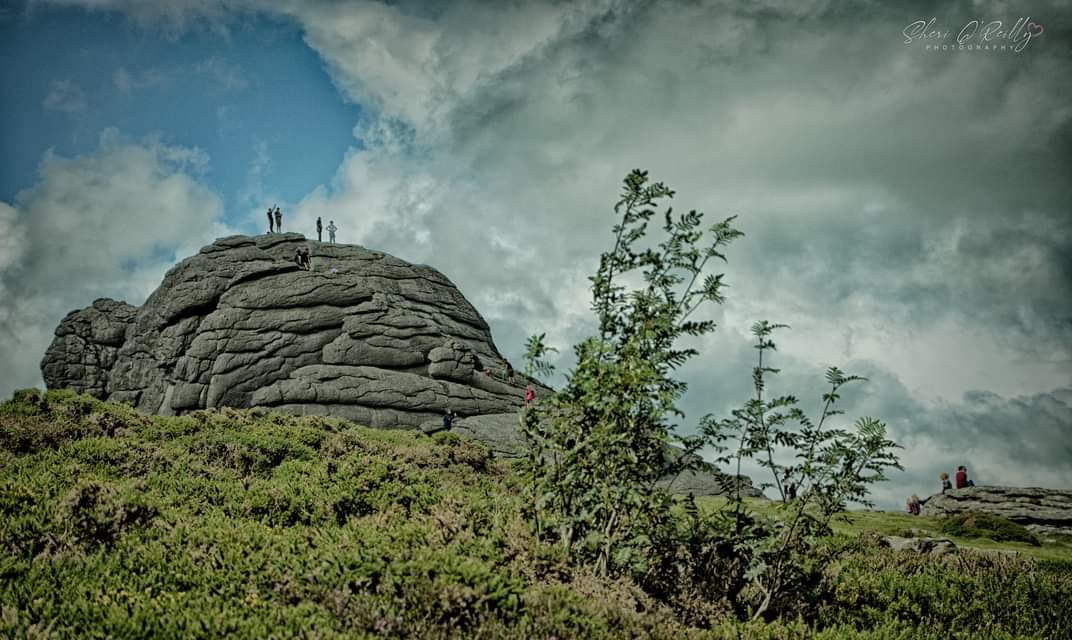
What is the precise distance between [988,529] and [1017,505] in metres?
6.78

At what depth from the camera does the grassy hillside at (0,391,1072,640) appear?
808 centimetres

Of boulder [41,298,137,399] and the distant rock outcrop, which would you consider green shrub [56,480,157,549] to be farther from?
boulder [41,298,137,399]

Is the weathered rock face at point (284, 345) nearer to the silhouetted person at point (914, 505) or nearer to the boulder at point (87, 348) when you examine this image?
the boulder at point (87, 348)

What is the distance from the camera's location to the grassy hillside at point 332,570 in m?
8.08

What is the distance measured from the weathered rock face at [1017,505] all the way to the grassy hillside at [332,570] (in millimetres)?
15507

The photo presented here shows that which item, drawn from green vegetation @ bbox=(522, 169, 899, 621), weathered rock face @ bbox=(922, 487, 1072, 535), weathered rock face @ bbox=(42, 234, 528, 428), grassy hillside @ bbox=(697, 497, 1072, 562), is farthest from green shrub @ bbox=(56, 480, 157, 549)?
weathered rock face @ bbox=(42, 234, 528, 428)

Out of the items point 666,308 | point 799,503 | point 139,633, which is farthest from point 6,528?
point 799,503

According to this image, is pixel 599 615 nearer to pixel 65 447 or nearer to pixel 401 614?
pixel 401 614

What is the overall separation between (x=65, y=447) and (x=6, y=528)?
776cm

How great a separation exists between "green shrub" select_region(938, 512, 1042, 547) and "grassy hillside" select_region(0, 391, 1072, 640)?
935 centimetres

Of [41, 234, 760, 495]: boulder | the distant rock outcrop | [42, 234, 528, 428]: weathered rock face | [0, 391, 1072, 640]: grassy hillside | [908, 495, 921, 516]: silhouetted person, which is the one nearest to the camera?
[0, 391, 1072, 640]: grassy hillside

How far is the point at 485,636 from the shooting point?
778cm

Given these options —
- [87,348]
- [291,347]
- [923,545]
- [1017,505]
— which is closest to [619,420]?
[923,545]

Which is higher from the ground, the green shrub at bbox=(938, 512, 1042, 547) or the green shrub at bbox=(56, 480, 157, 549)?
the green shrub at bbox=(56, 480, 157, 549)
